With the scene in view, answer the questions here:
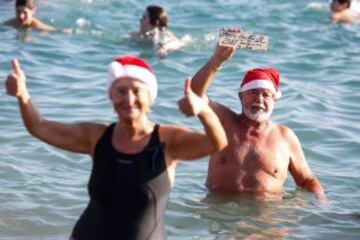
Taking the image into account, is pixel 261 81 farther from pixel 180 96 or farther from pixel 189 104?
pixel 180 96

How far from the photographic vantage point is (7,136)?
31.4ft

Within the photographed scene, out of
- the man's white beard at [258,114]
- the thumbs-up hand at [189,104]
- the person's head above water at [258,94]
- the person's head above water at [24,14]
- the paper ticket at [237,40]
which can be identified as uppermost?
the paper ticket at [237,40]

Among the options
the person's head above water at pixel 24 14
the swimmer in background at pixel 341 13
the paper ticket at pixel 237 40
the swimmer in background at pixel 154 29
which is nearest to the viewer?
the paper ticket at pixel 237 40

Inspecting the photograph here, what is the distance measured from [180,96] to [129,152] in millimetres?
6985

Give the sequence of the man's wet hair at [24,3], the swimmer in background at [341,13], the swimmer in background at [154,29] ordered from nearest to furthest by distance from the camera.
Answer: the swimmer in background at [154,29], the man's wet hair at [24,3], the swimmer in background at [341,13]

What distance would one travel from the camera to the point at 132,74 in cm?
467

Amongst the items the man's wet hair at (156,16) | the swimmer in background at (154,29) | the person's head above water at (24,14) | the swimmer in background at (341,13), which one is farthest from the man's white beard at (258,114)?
the swimmer in background at (341,13)

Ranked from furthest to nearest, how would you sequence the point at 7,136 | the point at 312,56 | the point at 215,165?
the point at 312,56, the point at 7,136, the point at 215,165

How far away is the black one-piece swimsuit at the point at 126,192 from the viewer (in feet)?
15.1

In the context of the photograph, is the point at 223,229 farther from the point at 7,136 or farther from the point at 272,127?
the point at 7,136

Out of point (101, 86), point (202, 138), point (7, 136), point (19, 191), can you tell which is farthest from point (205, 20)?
point (202, 138)

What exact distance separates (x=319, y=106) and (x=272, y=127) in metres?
3.91

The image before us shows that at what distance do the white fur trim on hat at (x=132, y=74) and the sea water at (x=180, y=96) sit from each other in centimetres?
255

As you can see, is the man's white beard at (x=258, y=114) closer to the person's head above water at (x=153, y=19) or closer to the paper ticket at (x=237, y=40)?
the paper ticket at (x=237, y=40)
